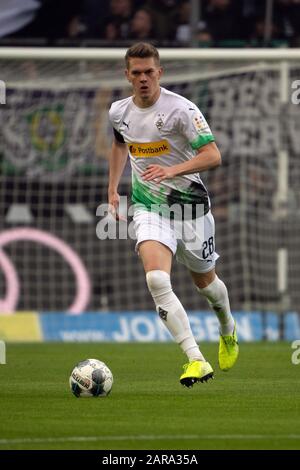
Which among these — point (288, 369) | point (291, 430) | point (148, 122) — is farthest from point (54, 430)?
point (288, 369)

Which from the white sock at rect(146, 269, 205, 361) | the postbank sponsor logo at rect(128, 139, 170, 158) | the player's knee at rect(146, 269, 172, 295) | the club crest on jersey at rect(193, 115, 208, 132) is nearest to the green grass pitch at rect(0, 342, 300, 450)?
the white sock at rect(146, 269, 205, 361)

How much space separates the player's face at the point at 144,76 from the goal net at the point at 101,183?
18.7 ft

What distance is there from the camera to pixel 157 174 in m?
8.38

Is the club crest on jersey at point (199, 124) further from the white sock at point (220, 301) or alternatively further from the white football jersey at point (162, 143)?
the white sock at point (220, 301)

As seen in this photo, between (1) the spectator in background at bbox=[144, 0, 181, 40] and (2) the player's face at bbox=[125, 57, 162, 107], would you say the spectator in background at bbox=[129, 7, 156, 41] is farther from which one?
(2) the player's face at bbox=[125, 57, 162, 107]

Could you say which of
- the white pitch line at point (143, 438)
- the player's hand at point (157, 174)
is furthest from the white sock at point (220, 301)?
the white pitch line at point (143, 438)

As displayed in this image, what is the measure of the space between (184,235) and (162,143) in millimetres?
686

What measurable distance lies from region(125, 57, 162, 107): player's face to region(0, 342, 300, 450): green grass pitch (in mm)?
2085

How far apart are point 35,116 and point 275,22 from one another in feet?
10.5

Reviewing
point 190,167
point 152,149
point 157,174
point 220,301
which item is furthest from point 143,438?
point 220,301

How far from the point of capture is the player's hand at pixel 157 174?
835 cm

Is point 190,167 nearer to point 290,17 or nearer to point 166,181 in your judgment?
point 166,181

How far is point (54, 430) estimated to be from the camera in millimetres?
6625
